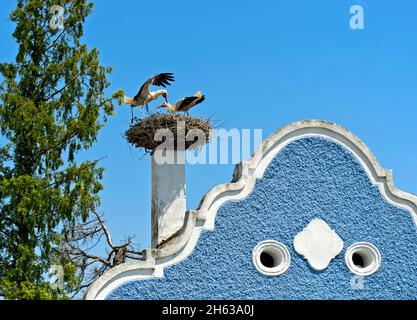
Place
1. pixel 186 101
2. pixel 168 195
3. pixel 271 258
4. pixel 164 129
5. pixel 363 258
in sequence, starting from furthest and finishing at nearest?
pixel 186 101
pixel 164 129
pixel 168 195
pixel 363 258
pixel 271 258

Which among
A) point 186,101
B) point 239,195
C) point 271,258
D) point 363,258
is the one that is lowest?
point 271,258

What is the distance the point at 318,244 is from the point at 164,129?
564 cm

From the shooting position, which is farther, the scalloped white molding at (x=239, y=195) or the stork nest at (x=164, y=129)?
the stork nest at (x=164, y=129)

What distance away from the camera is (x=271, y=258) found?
1412cm

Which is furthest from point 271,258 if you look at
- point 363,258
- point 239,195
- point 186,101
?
point 186,101

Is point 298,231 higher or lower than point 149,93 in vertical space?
lower

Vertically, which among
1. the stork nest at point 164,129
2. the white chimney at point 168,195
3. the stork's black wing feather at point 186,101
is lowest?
the white chimney at point 168,195

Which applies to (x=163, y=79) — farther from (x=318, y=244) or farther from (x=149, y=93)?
(x=318, y=244)

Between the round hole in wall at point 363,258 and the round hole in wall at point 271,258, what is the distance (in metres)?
1.00

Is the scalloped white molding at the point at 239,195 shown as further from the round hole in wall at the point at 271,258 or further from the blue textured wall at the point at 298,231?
the round hole in wall at the point at 271,258

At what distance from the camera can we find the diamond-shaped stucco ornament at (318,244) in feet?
46.0

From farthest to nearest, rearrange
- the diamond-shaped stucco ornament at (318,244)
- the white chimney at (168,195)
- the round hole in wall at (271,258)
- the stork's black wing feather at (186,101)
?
the stork's black wing feather at (186,101)
the white chimney at (168,195)
the diamond-shaped stucco ornament at (318,244)
the round hole in wall at (271,258)

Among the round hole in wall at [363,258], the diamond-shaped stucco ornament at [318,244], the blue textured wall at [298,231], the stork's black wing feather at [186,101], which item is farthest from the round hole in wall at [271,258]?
the stork's black wing feather at [186,101]
